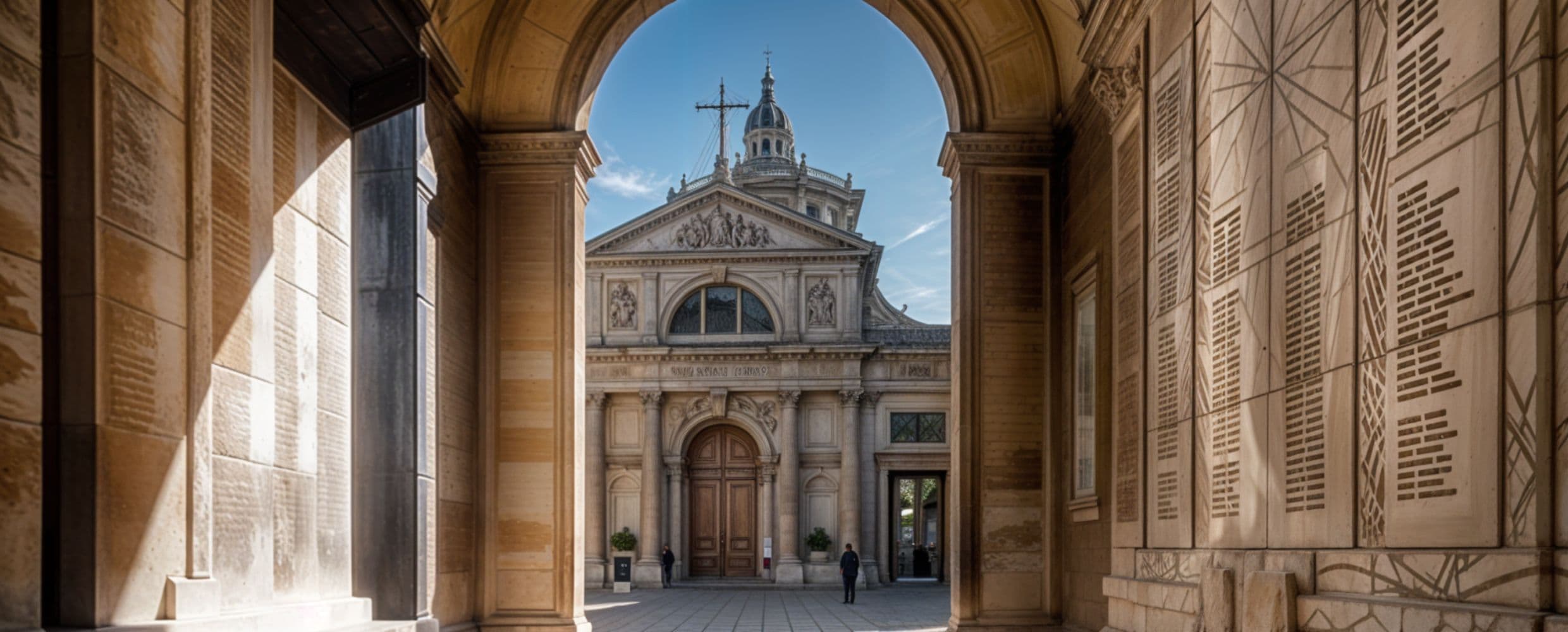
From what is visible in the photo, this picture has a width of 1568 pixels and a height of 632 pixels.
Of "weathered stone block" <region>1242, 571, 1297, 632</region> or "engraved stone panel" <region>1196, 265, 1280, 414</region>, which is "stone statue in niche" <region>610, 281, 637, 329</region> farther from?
"weathered stone block" <region>1242, 571, 1297, 632</region>

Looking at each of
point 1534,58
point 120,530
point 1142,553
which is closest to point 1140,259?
point 1142,553

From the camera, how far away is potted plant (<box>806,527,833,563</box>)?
3606cm

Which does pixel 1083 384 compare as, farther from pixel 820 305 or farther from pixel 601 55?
pixel 820 305

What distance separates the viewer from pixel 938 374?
3741 centimetres

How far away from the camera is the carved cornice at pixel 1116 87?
1037 centimetres

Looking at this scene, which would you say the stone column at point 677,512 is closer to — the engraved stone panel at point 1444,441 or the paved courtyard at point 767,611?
the paved courtyard at point 767,611

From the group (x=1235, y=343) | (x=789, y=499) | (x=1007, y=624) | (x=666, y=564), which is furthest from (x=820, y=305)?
(x=1235, y=343)

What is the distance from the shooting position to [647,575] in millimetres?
35312

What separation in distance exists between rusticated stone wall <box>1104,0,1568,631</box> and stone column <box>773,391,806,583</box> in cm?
2648

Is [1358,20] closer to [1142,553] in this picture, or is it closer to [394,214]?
[1142,553]

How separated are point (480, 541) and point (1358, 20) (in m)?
10.5

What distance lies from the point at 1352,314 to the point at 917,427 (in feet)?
104

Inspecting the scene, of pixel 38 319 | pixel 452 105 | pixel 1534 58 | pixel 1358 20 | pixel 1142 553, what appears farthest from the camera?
pixel 452 105

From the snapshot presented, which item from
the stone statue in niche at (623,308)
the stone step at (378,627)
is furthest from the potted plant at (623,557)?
the stone step at (378,627)
